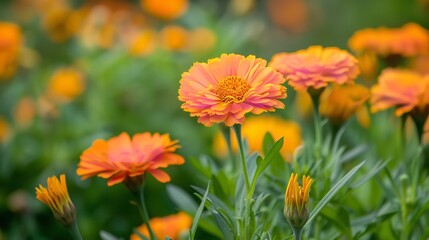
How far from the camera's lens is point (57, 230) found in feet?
6.68

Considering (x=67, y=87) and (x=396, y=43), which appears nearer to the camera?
(x=396, y=43)

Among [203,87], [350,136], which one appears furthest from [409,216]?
[350,136]

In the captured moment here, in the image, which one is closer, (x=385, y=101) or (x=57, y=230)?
(x=385, y=101)

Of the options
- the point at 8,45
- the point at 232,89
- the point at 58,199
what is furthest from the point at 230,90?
the point at 8,45

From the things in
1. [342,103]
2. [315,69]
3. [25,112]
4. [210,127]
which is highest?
[315,69]

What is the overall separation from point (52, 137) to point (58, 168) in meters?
0.18

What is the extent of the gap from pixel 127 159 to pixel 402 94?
0.47 m

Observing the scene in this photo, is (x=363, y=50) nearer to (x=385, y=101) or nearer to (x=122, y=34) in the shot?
(x=385, y=101)

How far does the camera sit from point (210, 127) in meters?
2.27

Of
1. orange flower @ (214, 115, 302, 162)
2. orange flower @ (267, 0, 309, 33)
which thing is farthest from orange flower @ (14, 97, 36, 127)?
orange flower @ (267, 0, 309, 33)

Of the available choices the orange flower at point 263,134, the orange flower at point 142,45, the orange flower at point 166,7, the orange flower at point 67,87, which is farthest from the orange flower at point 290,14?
the orange flower at point 263,134

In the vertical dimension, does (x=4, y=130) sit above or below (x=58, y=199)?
below

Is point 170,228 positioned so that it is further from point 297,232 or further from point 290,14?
point 290,14

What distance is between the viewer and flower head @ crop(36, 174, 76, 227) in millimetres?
960
